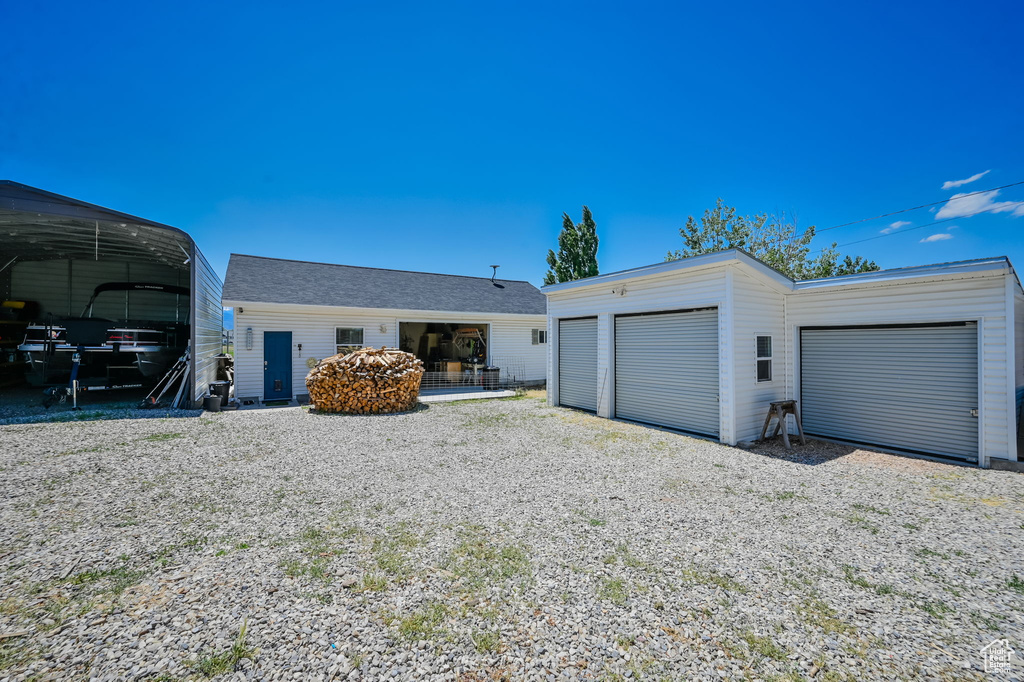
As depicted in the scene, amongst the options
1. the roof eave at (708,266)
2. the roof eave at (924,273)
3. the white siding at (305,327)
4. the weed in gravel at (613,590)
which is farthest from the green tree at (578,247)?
the weed in gravel at (613,590)

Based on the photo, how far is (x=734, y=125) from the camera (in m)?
13.6

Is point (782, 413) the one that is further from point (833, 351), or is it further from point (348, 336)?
point (348, 336)

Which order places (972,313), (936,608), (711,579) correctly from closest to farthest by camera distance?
1. (936,608)
2. (711,579)
3. (972,313)

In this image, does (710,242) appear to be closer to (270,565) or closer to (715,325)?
(715,325)

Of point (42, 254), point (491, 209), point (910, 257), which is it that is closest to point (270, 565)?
point (491, 209)

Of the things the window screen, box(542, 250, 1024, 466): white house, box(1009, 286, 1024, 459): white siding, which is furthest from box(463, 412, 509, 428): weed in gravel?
box(1009, 286, 1024, 459): white siding

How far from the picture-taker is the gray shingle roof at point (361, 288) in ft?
41.1

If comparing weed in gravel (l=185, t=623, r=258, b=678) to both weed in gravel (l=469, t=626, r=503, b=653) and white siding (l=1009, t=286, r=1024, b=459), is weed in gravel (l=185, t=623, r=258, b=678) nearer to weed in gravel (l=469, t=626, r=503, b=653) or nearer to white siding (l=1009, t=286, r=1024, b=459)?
weed in gravel (l=469, t=626, r=503, b=653)

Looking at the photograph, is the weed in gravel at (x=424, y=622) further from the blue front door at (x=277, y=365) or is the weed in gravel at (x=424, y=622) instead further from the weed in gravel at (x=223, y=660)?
the blue front door at (x=277, y=365)

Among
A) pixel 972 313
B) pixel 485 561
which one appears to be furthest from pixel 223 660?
pixel 972 313

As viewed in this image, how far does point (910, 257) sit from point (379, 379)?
32823mm
